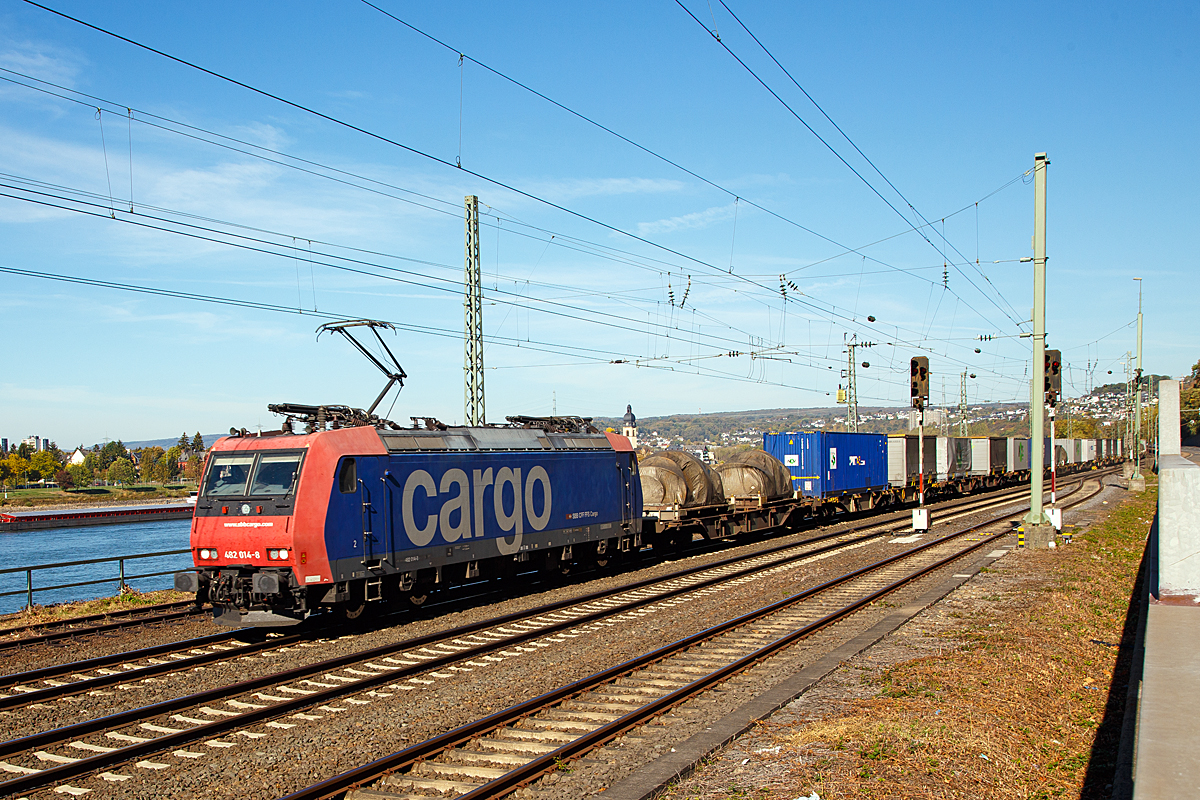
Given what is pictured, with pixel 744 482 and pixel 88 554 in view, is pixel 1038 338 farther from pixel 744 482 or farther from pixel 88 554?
pixel 88 554

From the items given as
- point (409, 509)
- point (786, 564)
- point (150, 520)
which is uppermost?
point (409, 509)

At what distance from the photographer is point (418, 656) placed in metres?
12.3

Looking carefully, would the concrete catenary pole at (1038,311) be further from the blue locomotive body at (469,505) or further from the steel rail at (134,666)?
the steel rail at (134,666)

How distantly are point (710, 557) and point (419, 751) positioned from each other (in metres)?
17.1

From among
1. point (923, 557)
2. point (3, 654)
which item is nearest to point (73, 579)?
point (3, 654)

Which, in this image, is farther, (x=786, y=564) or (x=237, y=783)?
(x=786, y=564)

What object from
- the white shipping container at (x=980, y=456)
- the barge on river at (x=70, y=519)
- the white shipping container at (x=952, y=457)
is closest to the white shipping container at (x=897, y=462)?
the white shipping container at (x=952, y=457)

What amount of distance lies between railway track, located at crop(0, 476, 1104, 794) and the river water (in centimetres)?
1830

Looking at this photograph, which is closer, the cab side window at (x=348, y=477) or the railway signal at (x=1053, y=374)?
the cab side window at (x=348, y=477)

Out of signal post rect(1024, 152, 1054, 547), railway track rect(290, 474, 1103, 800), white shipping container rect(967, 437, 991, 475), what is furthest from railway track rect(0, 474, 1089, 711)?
white shipping container rect(967, 437, 991, 475)

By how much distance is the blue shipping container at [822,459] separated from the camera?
31.7m

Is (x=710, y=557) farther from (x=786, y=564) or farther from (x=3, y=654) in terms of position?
(x=3, y=654)

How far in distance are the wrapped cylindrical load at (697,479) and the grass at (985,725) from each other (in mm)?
11895

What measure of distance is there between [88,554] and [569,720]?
49300 mm
